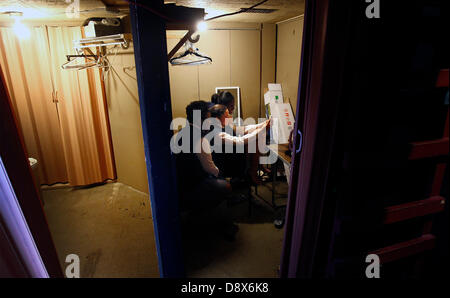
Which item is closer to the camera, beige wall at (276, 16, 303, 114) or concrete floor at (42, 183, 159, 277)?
concrete floor at (42, 183, 159, 277)

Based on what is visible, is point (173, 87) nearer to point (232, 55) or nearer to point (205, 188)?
point (232, 55)

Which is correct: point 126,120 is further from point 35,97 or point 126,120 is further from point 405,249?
point 405,249

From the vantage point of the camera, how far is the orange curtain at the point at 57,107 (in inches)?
134

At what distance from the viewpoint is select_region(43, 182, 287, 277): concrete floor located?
236 centimetres

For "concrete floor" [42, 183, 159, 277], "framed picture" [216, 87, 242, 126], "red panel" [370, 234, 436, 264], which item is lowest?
"concrete floor" [42, 183, 159, 277]

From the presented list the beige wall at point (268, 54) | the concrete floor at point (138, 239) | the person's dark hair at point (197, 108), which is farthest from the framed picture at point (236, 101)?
the person's dark hair at point (197, 108)

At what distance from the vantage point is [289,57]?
12.3 feet

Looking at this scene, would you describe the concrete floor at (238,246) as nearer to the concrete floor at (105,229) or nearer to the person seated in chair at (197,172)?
the person seated in chair at (197,172)

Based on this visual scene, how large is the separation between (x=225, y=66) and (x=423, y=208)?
322 cm

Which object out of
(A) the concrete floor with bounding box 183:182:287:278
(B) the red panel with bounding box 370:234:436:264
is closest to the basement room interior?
(A) the concrete floor with bounding box 183:182:287:278

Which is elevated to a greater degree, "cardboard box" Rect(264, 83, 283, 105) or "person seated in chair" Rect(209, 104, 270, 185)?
"cardboard box" Rect(264, 83, 283, 105)

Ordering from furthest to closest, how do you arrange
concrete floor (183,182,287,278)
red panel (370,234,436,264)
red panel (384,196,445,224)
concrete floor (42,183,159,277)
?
concrete floor (42,183,159,277) < concrete floor (183,182,287,278) < red panel (370,234,436,264) < red panel (384,196,445,224)

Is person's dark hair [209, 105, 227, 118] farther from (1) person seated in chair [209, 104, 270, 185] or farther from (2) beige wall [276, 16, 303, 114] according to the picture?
(2) beige wall [276, 16, 303, 114]

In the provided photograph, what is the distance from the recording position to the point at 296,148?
4.84ft
